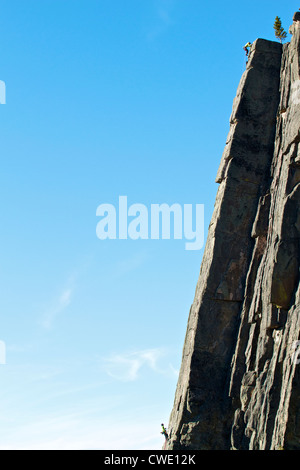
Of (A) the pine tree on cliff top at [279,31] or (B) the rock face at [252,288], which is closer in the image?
(B) the rock face at [252,288]

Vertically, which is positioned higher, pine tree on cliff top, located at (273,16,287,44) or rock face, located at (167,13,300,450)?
pine tree on cliff top, located at (273,16,287,44)

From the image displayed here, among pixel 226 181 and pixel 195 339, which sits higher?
pixel 226 181

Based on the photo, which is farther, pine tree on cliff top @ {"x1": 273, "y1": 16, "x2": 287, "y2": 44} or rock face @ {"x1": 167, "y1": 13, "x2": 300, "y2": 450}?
pine tree on cliff top @ {"x1": 273, "y1": 16, "x2": 287, "y2": 44}

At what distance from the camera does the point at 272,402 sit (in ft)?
127

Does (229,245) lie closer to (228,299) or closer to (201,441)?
(228,299)

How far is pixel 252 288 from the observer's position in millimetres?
46000

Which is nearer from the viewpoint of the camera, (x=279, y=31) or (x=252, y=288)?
(x=252, y=288)

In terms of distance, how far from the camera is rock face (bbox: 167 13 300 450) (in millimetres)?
39731

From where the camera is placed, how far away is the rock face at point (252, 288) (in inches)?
1564

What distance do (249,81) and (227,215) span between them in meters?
12.0

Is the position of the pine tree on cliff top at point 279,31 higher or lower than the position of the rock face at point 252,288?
higher

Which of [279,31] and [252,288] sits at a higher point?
[279,31]
